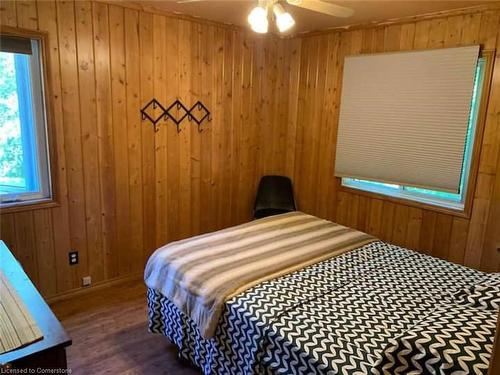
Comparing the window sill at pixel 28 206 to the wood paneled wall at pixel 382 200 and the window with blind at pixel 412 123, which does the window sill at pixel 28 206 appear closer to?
the wood paneled wall at pixel 382 200

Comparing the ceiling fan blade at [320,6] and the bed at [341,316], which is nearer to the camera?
the bed at [341,316]

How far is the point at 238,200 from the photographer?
416 cm

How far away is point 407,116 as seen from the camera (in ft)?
10.6

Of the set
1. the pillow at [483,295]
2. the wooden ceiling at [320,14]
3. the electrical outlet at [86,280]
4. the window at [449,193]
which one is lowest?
the electrical outlet at [86,280]

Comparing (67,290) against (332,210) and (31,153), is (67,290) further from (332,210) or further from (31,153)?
(332,210)

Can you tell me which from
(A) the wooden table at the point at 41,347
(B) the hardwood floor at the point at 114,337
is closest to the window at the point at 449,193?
(B) the hardwood floor at the point at 114,337

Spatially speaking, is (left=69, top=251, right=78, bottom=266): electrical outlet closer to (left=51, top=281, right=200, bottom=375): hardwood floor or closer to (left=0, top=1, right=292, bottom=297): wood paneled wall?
(left=0, top=1, right=292, bottom=297): wood paneled wall

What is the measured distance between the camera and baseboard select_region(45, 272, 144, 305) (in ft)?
10.1

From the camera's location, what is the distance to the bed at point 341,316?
1.40 meters

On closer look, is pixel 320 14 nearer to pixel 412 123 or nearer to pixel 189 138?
pixel 412 123

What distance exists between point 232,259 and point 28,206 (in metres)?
1.68

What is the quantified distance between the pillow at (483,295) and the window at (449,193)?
1166 mm

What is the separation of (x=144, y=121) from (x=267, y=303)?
213 cm

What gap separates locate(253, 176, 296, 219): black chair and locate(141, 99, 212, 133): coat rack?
39.1 inches
